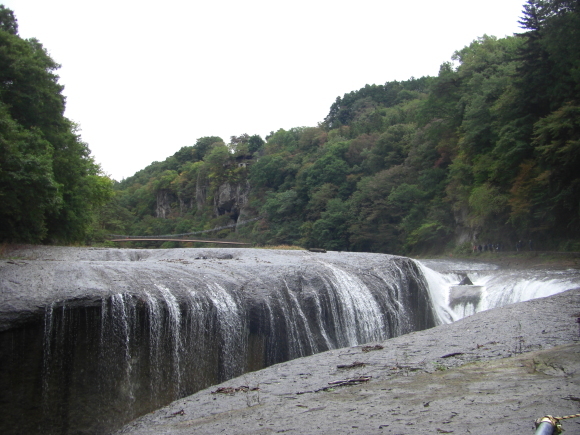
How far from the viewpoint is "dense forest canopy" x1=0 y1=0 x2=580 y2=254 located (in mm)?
27750

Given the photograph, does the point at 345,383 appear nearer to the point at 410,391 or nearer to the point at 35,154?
the point at 410,391

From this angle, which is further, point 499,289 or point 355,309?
point 499,289

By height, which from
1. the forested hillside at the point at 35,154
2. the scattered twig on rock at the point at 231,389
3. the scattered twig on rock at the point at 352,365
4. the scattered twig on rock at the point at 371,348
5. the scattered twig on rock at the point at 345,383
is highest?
the forested hillside at the point at 35,154

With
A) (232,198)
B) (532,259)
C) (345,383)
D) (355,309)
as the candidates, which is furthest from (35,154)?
(232,198)

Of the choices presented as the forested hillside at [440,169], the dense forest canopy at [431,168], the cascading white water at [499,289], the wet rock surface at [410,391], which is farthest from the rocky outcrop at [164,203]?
the wet rock surface at [410,391]

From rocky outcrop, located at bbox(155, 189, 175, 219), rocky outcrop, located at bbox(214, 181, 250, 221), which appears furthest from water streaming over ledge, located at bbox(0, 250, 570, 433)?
rocky outcrop, located at bbox(155, 189, 175, 219)

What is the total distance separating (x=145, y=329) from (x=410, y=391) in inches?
212

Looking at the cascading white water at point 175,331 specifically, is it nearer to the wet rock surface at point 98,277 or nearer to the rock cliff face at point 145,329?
the rock cliff face at point 145,329

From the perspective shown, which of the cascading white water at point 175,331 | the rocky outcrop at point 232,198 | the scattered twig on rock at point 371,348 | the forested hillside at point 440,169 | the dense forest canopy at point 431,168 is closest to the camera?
the cascading white water at point 175,331

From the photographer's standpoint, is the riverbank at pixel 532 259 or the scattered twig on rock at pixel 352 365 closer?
the scattered twig on rock at pixel 352 365

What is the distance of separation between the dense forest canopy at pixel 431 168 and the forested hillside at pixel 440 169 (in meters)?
0.11

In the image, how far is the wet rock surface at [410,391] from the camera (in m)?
5.77

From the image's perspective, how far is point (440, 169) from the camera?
47.0 m

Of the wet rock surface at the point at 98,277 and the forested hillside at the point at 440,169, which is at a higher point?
the forested hillside at the point at 440,169
